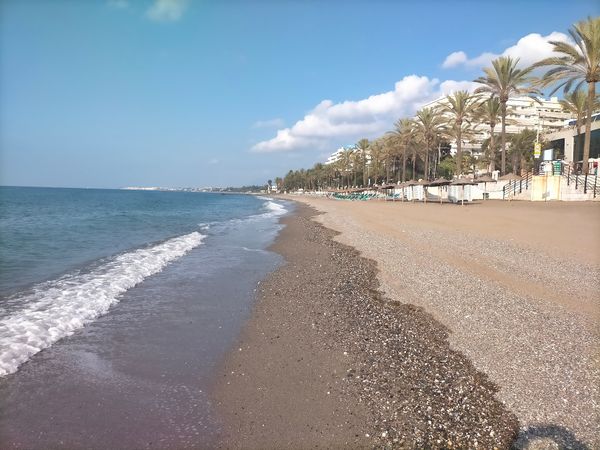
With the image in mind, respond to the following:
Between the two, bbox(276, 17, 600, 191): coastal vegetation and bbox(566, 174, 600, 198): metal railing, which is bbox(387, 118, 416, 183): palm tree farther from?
bbox(566, 174, 600, 198): metal railing

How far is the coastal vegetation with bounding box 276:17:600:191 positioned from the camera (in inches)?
1034

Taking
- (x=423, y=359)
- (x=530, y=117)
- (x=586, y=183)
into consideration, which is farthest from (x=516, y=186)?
(x=530, y=117)

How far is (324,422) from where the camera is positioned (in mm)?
3885

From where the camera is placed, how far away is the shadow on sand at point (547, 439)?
329cm

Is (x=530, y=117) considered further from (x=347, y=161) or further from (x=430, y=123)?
(x=430, y=123)

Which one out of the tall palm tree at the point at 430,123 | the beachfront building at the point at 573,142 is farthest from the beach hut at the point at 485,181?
the tall palm tree at the point at 430,123

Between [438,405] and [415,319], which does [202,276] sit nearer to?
[415,319]

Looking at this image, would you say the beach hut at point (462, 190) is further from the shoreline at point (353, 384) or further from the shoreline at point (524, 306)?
the shoreline at point (353, 384)

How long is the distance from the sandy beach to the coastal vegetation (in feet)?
73.5

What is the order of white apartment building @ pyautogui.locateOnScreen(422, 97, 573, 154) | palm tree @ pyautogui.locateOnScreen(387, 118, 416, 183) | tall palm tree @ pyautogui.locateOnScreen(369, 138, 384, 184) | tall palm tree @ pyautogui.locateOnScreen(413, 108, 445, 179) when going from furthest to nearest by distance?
white apartment building @ pyautogui.locateOnScreen(422, 97, 573, 154) < tall palm tree @ pyautogui.locateOnScreen(369, 138, 384, 184) < palm tree @ pyautogui.locateOnScreen(387, 118, 416, 183) < tall palm tree @ pyautogui.locateOnScreen(413, 108, 445, 179)

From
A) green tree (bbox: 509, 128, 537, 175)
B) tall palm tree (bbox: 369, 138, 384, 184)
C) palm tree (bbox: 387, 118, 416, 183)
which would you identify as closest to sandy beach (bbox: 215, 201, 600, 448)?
palm tree (bbox: 387, 118, 416, 183)

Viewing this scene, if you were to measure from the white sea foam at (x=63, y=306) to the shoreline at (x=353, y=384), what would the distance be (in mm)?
3073

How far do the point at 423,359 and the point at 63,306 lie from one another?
7003 millimetres

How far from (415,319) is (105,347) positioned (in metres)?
5.09
